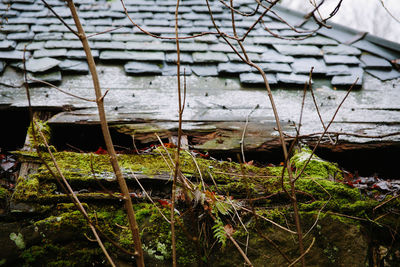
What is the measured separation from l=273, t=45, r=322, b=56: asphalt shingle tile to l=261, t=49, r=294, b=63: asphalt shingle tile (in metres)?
0.08

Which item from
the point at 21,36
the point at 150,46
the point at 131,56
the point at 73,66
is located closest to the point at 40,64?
the point at 73,66

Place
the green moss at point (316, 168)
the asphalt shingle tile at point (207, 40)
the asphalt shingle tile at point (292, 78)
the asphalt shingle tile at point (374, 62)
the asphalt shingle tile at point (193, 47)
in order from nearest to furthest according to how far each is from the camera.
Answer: the green moss at point (316, 168), the asphalt shingle tile at point (292, 78), the asphalt shingle tile at point (374, 62), the asphalt shingle tile at point (193, 47), the asphalt shingle tile at point (207, 40)

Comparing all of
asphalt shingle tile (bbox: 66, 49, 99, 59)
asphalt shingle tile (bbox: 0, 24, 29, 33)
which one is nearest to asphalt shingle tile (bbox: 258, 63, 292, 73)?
asphalt shingle tile (bbox: 66, 49, 99, 59)

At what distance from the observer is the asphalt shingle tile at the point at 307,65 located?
116 inches

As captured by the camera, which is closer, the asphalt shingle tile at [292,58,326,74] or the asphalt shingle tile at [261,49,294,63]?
the asphalt shingle tile at [292,58,326,74]

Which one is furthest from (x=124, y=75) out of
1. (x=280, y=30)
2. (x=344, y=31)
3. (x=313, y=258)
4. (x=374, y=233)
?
(x=344, y=31)

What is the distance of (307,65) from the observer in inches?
120

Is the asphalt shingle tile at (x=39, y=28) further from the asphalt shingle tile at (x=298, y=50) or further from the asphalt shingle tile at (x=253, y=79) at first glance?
the asphalt shingle tile at (x=298, y=50)

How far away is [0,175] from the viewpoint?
7.13ft

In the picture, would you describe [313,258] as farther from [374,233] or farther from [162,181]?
[162,181]

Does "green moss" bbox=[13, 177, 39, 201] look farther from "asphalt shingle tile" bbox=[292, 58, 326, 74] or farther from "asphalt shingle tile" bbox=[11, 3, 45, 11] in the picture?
"asphalt shingle tile" bbox=[11, 3, 45, 11]

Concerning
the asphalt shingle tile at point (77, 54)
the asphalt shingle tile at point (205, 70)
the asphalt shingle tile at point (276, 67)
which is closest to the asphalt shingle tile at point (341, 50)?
the asphalt shingle tile at point (276, 67)

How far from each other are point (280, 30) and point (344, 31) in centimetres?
87

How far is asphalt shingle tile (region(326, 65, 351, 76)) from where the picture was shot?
295 centimetres
